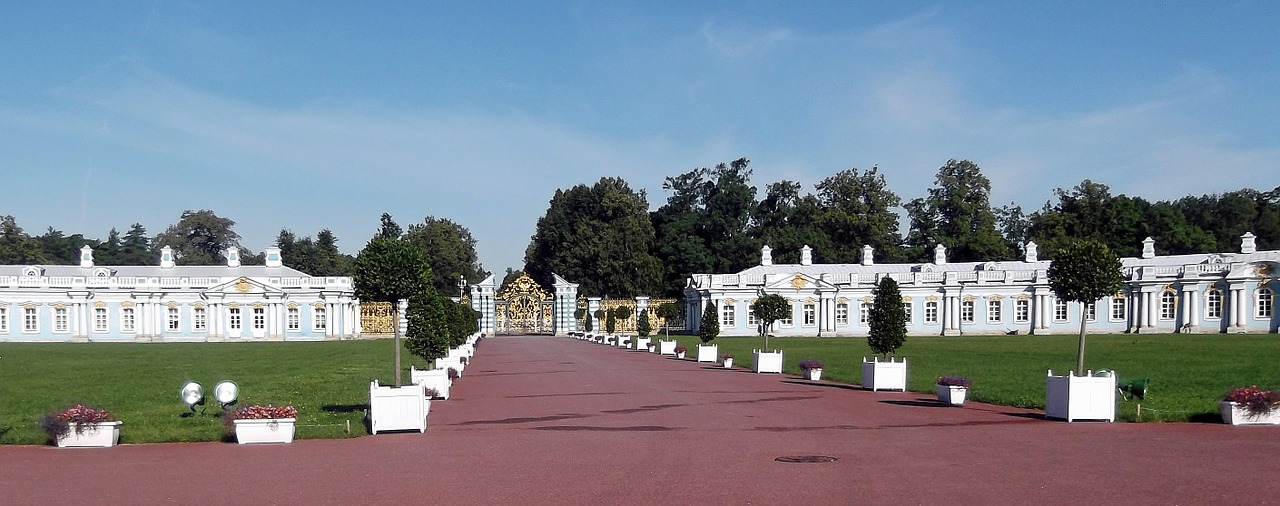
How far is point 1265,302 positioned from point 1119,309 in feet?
26.4

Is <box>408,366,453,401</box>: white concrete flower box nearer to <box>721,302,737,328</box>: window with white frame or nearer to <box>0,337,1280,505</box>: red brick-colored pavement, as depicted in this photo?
<box>0,337,1280,505</box>: red brick-colored pavement

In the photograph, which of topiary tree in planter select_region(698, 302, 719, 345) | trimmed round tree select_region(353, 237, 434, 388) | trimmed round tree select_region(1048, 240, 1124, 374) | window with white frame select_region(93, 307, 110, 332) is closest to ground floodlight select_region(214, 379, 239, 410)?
trimmed round tree select_region(353, 237, 434, 388)

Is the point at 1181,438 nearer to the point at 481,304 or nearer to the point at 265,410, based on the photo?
the point at 265,410

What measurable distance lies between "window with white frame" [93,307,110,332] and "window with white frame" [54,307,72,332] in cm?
142

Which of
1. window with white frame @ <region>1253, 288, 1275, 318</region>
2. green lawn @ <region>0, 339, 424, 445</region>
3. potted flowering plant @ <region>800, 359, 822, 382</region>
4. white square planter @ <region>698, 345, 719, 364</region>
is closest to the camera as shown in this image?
green lawn @ <region>0, 339, 424, 445</region>

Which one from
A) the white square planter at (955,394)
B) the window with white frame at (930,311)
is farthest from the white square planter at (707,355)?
the window with white frame at (930,311)

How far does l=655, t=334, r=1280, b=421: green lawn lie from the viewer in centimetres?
1923

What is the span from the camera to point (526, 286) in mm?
72125

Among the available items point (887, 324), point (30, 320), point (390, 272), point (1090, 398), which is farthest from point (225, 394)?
point (30, 320)

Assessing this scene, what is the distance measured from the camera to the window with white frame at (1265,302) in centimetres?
6025

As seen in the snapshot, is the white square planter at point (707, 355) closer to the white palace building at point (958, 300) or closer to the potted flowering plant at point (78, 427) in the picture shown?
the potted flowering plant at point (78, 427)

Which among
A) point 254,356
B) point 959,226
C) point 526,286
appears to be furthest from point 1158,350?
point 959,226

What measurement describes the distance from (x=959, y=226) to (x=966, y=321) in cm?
2265

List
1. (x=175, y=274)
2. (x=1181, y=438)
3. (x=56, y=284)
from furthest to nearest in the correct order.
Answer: (x=175, y=274)
(x=56, y=284)
(x=1181, y=438)
